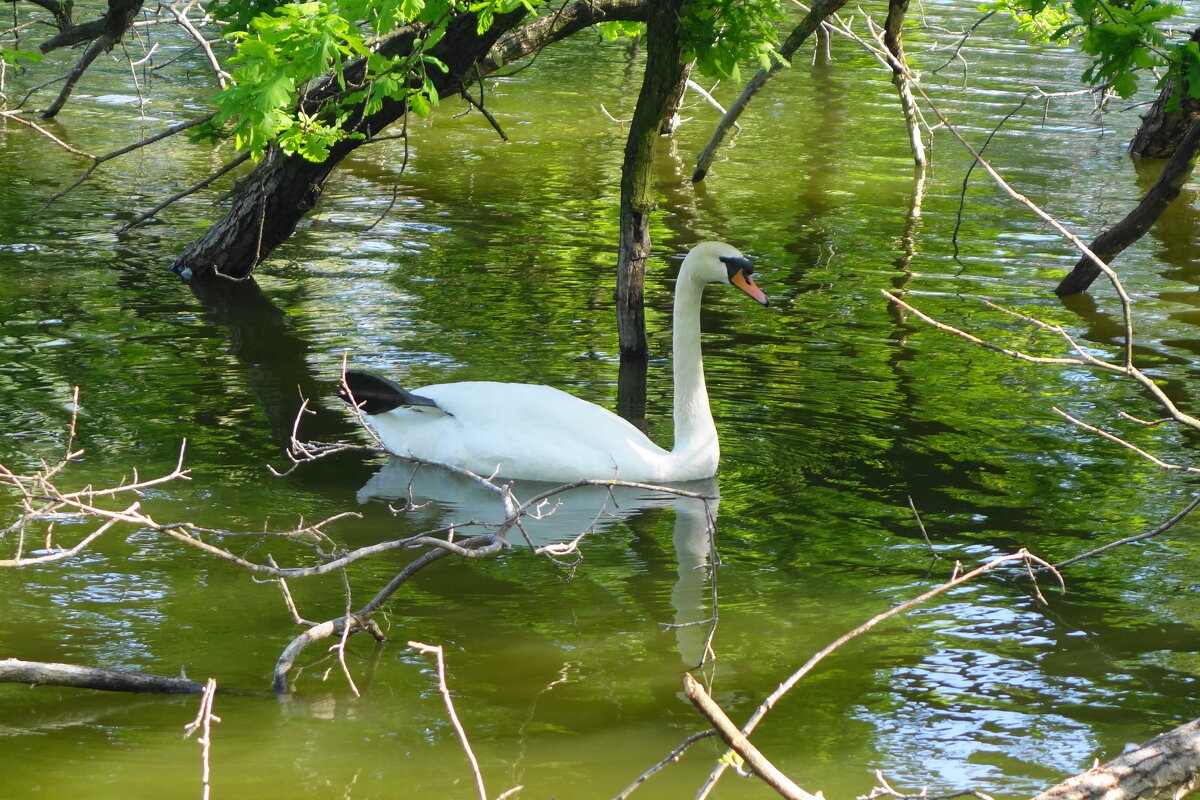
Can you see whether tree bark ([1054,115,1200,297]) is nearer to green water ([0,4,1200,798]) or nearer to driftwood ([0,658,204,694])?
green water ([0,4,1200,798])

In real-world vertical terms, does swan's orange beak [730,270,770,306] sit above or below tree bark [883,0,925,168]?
below

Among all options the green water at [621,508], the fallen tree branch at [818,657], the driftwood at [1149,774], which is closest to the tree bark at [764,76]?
the green water at [621,508]

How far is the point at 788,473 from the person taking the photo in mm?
7996

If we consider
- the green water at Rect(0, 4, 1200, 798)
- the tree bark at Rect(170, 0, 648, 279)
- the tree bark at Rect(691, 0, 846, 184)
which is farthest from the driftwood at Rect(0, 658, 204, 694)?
the tree bark at Rect(170, 0, 648, 279)

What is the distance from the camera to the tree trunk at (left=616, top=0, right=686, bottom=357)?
→ 9.09 metres

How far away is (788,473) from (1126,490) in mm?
1743

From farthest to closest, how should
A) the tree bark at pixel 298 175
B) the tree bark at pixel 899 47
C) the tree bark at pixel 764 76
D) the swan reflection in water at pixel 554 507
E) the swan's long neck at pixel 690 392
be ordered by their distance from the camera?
the tree bark at pixel 899 47 < the tree bark at pixel 764 76 < the tree bark at pixel 298 175 < the swan's long neck at pixel 690 392 < the swan reflection in water at pixel 554 507

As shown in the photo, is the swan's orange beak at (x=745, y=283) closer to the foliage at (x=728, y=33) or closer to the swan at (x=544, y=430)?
the swan at (x=544, y=430)

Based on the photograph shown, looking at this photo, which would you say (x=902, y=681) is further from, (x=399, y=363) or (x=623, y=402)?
(x=399, y=363)

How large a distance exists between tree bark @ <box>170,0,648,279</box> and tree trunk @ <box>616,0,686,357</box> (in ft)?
4.35

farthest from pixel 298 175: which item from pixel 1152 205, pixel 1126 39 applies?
pixel 1126 39

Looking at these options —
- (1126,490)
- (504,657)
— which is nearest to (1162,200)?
(1126,490)

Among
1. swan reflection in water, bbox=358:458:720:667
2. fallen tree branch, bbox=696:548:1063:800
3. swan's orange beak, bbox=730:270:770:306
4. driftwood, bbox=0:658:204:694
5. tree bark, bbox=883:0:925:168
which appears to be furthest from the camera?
tree bark, bbox=883:0:925:168

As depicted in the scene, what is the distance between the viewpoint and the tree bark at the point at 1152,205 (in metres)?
10.2
